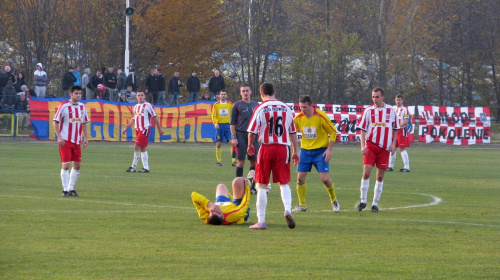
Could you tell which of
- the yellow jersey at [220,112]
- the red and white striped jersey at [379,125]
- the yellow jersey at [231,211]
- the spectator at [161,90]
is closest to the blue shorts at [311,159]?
the red and white striped jersey at [379,125]

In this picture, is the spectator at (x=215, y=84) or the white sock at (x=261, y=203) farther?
the spectator at (x=215, y=84)

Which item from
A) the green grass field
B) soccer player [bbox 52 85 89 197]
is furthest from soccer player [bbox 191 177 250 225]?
soccer player [bbox 52 85 89 197]

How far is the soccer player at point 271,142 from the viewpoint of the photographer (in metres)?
10.6

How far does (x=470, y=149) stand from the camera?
35781 millimetres

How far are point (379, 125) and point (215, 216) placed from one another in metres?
3.91

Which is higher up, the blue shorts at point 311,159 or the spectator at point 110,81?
the spectator at point 110,81

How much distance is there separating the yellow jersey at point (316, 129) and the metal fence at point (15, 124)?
23819 millimetres

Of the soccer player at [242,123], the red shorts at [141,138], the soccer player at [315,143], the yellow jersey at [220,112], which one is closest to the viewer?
the soccer player at [315,143]

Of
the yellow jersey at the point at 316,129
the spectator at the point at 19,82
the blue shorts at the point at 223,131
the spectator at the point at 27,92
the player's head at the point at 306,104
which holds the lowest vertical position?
the blue shorts at the point at 223,131

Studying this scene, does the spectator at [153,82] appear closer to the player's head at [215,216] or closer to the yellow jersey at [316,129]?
the yellow jersey at [316,129]

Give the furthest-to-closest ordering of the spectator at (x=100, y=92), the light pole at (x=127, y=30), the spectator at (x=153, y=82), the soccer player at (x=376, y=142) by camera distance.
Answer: the light pole at (x=127, y=30)
the spectator at (x=153, y=82)
the spectator at (x=100, y=92)
the soccer player at (x=376, y=142)

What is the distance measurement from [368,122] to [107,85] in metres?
24.4

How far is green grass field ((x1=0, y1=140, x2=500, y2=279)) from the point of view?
7.84m

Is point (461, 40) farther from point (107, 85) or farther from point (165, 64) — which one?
point (107, 85)
